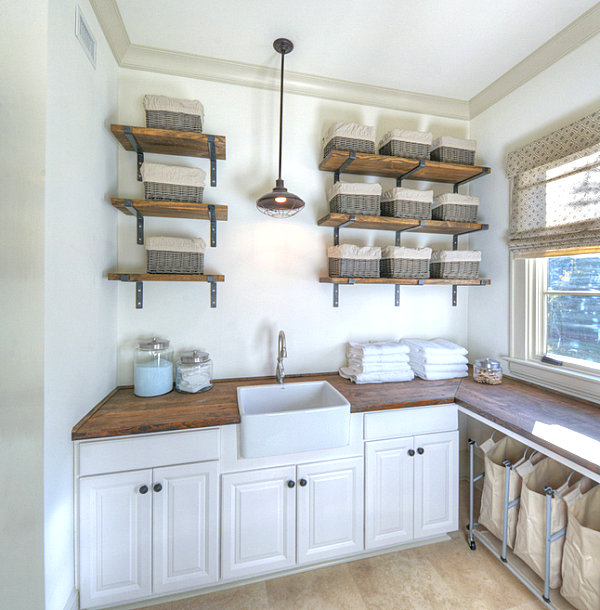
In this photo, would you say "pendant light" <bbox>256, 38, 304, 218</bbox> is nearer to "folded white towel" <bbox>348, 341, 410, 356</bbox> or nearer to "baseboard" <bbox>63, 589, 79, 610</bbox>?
"folded white towel" <bbox>348, 341, 410, 356</bbox>

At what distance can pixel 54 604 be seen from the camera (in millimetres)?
1078

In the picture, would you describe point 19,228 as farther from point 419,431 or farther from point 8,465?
point 419,431

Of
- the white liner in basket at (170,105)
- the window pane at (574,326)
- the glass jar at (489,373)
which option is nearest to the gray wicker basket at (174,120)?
the white liner in basket at (170,105)

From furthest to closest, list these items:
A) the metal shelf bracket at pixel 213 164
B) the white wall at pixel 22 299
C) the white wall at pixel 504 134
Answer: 1. the metal shelf bracket at pixel 213 164
2. the white wall at pixel 504 134
3. the white wall at pixel 22 299

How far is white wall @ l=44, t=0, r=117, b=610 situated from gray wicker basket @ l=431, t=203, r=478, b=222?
1.99 m

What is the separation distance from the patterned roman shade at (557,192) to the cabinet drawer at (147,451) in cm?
198

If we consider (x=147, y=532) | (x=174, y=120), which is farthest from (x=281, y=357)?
(x=174, y=120)

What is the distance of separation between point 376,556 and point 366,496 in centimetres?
38

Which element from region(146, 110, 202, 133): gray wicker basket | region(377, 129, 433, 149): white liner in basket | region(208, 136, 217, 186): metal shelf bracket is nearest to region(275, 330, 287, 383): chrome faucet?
region(208, 136, 217, 186): metal shelf bracket

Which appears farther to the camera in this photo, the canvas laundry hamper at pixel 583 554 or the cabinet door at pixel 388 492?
the cabinet door at pixel 388 492

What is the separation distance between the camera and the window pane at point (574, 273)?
160cm

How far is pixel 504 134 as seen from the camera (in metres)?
2.02

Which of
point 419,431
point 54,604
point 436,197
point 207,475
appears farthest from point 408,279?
point 54,604

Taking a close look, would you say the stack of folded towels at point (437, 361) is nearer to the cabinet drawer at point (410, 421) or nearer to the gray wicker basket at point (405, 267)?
the cabinet drawer at point (410, 421)
